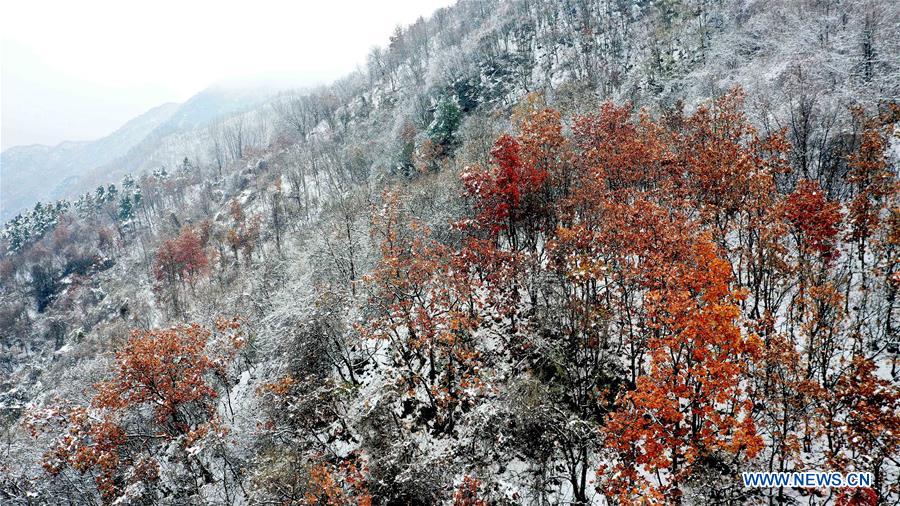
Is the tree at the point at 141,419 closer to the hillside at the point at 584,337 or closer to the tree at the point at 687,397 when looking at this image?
the hillside at the point at 584,337

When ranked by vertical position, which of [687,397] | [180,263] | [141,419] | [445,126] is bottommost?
[180,263]

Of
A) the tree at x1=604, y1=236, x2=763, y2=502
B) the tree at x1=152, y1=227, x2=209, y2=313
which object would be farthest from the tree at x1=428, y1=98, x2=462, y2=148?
the tree at x1=604, y1=236, x2=763, y2=502

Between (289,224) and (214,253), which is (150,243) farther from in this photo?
(289,224)

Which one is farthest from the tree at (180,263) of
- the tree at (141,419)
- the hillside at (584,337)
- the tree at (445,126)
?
the tree at (141,419)

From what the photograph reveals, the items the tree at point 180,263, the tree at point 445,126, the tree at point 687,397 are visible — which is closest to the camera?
the tree at point 687,397

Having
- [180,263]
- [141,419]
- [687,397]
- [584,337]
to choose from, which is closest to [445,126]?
[584,337]

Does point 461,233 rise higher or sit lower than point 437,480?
higher

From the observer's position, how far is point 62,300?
86.7 meters

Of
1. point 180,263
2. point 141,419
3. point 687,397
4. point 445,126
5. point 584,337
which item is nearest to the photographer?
point 687,397

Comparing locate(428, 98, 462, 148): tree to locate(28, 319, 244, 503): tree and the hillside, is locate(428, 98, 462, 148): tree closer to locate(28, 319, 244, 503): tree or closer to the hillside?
the hillside

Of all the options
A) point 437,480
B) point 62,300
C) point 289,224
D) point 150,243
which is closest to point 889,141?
point 437,480

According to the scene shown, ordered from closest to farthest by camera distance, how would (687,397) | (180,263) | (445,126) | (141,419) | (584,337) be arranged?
(687,397) → (584,337) → (141,419) → (445,126) → (180,263)

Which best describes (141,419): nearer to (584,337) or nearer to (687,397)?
(584,337)

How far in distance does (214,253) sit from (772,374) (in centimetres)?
7921
